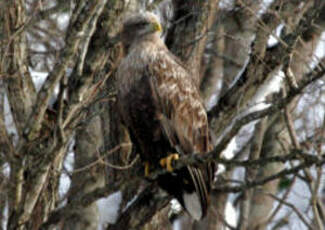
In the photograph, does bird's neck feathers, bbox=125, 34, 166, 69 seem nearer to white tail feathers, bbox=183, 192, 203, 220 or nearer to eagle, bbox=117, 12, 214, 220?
eagle, bbox=117, 12, 214, 220

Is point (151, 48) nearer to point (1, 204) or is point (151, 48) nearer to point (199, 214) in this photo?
point (199, 214)

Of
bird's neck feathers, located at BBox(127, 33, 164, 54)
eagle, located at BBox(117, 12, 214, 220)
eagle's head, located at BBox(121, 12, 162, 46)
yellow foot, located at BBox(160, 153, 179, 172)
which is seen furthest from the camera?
eagle's head, located at BBox(121, 12, 162, 46)

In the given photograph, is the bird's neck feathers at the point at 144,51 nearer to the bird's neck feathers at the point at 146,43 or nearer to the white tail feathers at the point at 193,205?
the bird's neck feathers at the point at 146,43

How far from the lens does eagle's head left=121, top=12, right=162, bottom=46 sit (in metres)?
5.58

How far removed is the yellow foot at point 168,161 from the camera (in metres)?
5.03

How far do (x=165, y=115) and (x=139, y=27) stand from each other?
2.84 ft

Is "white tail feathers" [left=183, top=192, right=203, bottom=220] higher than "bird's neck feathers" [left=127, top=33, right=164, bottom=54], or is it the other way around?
"bird's neck feathers" [left=127, top=33, right=164, bottom=54]

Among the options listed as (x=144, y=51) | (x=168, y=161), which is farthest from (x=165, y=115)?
(x=144, y=51)

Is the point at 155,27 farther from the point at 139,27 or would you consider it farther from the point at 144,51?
the point at 144,51

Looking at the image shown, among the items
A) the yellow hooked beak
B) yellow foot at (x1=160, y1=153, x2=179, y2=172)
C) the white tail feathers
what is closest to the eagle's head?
the yellow hooked beak

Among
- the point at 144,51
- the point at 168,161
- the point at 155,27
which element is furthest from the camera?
the point at 155,27

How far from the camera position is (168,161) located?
201 inches

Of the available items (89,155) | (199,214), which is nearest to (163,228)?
(199,214)

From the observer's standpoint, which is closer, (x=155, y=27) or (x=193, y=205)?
(x=193, y=205)
